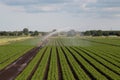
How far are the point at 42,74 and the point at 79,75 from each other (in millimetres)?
2962

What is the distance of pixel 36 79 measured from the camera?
20266 millimetres

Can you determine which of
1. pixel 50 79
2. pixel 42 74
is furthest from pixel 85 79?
pixel 42 74

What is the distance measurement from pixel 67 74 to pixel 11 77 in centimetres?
434

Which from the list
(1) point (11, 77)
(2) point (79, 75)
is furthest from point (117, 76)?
(1) point (11, 77)

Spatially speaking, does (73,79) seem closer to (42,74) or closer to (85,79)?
(85,79)

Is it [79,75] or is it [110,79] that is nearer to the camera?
[110,79]

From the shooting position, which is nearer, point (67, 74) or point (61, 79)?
point (61, 79)

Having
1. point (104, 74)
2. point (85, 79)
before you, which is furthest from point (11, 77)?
point (104, 74)

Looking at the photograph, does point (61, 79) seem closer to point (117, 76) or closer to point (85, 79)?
point (85, 79)

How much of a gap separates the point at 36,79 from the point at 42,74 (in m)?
2.39

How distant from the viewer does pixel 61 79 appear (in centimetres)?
2028

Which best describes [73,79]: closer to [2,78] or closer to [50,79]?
[50,79]

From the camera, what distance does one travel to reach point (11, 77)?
21.8 m

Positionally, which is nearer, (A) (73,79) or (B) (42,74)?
(A) (73,79)
